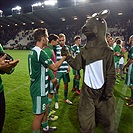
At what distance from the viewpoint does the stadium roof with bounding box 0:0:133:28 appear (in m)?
23.1

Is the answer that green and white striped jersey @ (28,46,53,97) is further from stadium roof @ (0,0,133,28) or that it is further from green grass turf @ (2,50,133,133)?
stadium roof @ (0,0,133,28)

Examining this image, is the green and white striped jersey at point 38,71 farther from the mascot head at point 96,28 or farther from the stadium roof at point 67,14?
the stadium roof at point 67,14

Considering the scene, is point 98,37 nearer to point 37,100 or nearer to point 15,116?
point 37,100

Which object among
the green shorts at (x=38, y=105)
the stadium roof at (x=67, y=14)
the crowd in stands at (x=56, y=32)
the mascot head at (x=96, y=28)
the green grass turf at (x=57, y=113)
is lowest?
the green grass turf at (x=57, y=113)

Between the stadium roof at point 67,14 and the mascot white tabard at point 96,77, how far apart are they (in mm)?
20944

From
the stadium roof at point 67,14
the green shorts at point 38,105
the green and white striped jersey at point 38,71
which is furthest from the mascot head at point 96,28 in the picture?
the stadium roof at point 67,14

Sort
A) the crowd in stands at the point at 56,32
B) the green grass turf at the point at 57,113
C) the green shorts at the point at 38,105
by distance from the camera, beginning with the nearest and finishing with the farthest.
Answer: the green shorts at the point at 38,105, the green grass turf at the point at 57,113, the crowd in stands at the point at 56,32

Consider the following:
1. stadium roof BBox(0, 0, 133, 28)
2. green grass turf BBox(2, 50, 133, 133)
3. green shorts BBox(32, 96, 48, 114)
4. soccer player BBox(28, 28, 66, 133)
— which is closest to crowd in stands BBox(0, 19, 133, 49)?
stadium roof BBox(0, 0, 133, 28)

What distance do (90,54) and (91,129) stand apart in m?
0.99

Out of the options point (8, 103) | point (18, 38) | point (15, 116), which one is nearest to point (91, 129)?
point (15, 116)

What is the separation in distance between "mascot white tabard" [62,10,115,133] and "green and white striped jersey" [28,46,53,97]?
1.19 feet

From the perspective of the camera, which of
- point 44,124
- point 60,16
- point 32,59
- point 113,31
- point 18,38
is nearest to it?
point 32,59

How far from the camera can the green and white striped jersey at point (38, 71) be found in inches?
104

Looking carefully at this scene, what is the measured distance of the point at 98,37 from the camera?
244 centimetres
